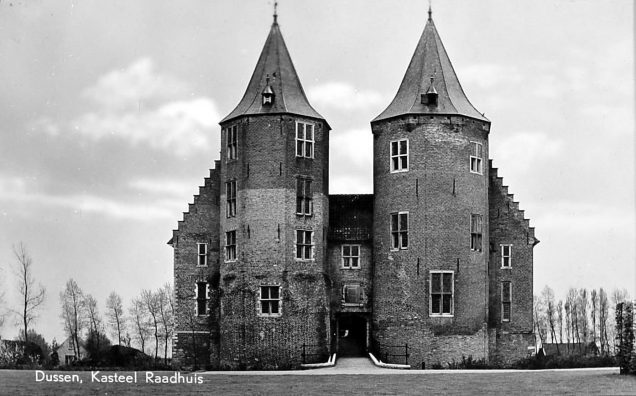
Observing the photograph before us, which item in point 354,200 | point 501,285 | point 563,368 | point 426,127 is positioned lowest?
point 563,368

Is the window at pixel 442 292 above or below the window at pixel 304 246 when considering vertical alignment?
below

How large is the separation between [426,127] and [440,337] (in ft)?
33.9

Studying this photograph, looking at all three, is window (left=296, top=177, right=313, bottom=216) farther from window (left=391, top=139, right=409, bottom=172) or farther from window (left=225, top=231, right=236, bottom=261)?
window (left=391, top=139, right=409, bottom=172)

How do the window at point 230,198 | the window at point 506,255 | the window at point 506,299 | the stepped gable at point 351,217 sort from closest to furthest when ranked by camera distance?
the window at point 230,198 < the stepped gable at point 351,217 < the window at point 506,299 < the window at point 506,255

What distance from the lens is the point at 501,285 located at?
54.5 m

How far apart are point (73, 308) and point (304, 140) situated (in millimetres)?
34058

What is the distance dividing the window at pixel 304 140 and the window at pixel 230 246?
17.5 ft

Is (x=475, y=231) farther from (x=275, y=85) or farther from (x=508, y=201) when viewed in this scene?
(x=275, y=85)

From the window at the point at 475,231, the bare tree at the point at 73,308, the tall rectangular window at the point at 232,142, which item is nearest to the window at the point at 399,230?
the window at the point at 475,231

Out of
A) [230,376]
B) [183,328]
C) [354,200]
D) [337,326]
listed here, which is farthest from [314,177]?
[230,376]

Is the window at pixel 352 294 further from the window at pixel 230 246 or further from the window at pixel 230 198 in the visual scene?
the window at pixel 230 198

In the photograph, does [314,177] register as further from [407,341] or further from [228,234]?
[407,341]

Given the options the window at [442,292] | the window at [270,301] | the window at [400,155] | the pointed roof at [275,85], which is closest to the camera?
the window at [442,292]

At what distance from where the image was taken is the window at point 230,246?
51875 mm
